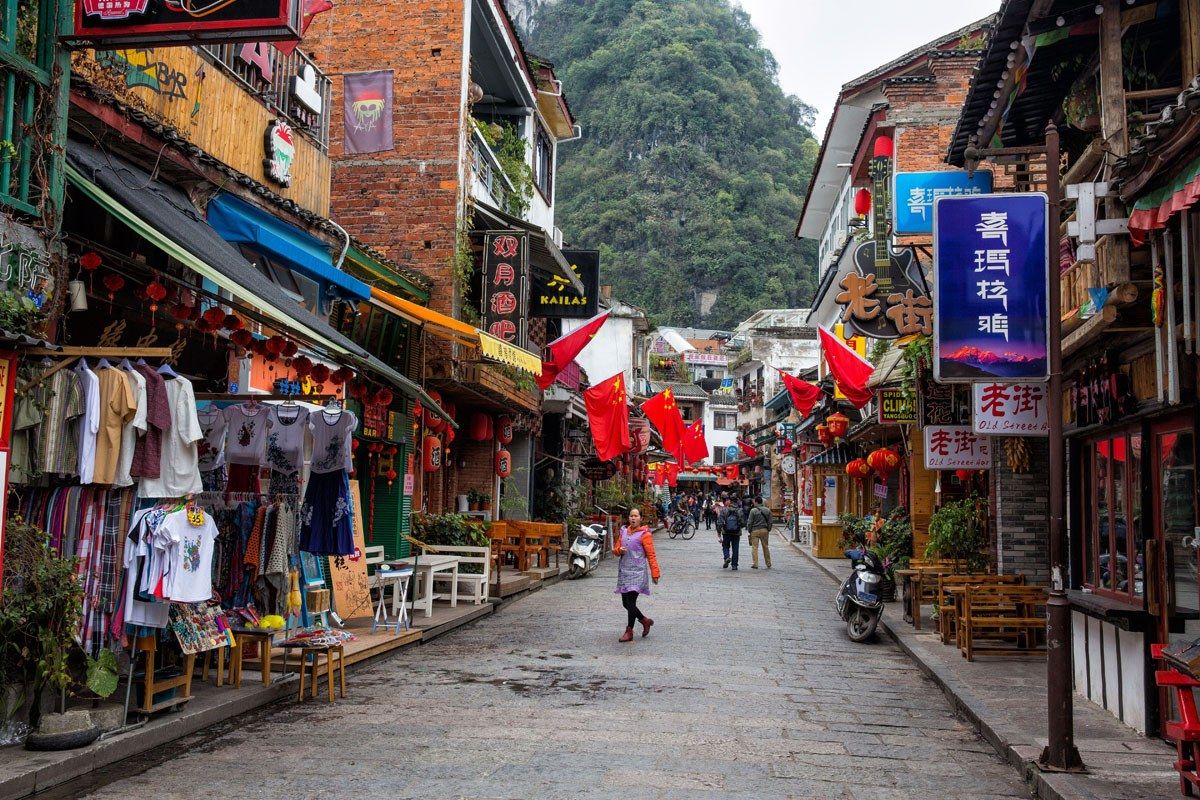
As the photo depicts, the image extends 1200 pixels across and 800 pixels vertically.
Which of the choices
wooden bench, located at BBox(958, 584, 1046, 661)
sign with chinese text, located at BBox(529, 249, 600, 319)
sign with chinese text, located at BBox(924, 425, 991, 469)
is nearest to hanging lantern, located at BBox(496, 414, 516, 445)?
sign with chinese text, located at BBox(529, 249, 600, 319)

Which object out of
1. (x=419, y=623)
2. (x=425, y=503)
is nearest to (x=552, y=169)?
(x=425, y=503)

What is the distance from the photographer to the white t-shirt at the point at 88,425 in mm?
7105

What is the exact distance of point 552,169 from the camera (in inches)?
1110

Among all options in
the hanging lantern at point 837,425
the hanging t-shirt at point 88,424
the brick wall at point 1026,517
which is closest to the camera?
the hanging t-shirt at point 88,424

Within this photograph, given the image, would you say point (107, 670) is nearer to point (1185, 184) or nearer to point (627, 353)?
point (1185, 184)

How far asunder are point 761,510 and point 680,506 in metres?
26.6

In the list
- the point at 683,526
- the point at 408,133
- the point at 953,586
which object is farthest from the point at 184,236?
the point at 683,526

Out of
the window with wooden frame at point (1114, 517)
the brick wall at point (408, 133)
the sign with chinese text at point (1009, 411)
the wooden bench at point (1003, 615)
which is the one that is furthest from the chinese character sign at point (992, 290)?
the brick wall at point (408, 133)

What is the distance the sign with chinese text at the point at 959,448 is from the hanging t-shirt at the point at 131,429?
11.3m

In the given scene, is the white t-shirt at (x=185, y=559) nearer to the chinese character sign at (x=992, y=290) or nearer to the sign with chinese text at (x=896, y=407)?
the chinese character sign at (x=992, y=290)

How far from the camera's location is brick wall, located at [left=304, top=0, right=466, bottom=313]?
18719 millimetres

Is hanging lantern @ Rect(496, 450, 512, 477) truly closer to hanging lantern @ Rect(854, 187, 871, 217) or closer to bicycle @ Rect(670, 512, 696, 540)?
hanging lantern @ Rect(854, 187, 871, 217)

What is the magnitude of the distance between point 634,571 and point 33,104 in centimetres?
873

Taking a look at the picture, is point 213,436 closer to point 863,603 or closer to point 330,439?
point 330,439
